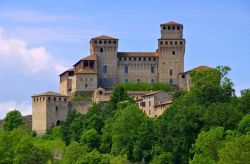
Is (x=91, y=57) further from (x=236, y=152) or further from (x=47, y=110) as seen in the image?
(x=236, y=152)

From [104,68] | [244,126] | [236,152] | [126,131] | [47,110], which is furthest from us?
[104,68]

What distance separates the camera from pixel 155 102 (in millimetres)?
115500

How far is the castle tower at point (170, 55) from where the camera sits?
130 metres

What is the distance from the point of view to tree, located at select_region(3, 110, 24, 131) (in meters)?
124

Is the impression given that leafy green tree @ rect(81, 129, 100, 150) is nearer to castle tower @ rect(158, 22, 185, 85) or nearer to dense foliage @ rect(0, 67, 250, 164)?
dense foliage @ rect(0, 67, 250, 164)

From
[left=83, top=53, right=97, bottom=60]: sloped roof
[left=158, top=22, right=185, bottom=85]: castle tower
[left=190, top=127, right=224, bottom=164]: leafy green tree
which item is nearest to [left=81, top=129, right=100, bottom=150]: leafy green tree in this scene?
[left=190, top=127, right=224, bottom=164]: leafy green tree

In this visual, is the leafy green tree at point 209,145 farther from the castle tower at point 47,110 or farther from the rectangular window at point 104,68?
the rectangular window at point 104,68

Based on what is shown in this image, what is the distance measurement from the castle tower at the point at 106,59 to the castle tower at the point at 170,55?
5568 mm

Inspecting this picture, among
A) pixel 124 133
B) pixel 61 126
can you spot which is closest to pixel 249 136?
pixel 124 133

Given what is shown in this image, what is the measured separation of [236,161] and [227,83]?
33890mm

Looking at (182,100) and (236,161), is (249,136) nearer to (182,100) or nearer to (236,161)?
(236,161)

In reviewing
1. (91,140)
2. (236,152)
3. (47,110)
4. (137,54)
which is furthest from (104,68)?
(236,152)

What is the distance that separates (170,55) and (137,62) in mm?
4164

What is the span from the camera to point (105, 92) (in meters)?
126
